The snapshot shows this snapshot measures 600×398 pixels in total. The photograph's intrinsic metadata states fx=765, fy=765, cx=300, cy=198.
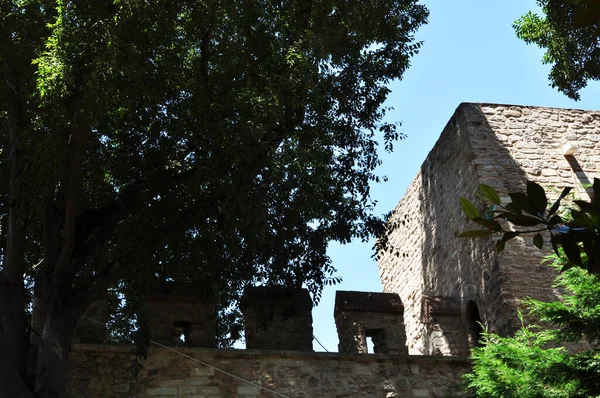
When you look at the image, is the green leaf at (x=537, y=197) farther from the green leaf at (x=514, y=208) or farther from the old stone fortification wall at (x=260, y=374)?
the old stone fortification wall at (x=260, y=374)

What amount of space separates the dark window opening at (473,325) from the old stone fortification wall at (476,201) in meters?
0.01

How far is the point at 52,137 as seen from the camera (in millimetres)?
6695

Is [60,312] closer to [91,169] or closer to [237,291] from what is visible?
[91,169]

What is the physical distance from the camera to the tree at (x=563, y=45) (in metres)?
12.6

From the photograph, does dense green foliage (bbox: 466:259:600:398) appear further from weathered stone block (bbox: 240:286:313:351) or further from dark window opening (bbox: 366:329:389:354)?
weathered stone block (bbox: 240:286:313:351)

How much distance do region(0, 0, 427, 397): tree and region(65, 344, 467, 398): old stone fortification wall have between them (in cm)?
64

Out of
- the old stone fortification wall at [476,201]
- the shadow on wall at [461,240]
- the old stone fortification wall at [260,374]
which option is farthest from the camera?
the shadow on wall at [461,240]

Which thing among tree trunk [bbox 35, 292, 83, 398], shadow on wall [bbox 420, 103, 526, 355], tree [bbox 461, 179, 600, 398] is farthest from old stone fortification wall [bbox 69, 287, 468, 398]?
tree trunk [bbox 35, 292, 83, 398]

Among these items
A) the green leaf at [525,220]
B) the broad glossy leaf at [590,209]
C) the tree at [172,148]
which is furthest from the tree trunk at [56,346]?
the broad glossy leaf at [590,209]

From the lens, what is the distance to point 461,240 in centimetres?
1002

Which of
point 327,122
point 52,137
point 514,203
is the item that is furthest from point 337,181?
point 514,203

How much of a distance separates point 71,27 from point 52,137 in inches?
39.4

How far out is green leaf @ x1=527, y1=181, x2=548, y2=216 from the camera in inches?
63.3

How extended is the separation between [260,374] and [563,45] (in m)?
8.05
